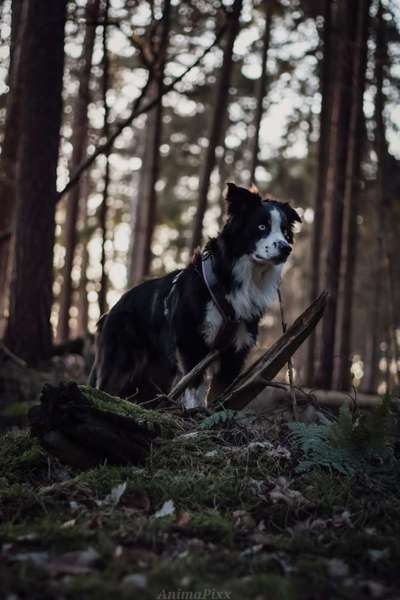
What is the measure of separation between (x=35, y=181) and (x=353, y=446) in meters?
7.04

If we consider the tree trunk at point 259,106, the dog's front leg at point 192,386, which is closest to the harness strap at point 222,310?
the dog's front leg at point 192,386

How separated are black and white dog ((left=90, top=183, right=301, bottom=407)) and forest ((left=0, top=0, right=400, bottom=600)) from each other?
33 cm

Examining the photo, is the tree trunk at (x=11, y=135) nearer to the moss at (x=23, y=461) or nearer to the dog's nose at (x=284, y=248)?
the dog's nose at (x=284, y=248)

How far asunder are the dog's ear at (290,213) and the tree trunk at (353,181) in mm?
6219

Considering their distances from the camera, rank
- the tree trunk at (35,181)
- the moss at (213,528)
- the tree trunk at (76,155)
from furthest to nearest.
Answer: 1. the tree trunk at (76,155)
2. the tree trunk at (35,181)
3. the moss at (213,528)

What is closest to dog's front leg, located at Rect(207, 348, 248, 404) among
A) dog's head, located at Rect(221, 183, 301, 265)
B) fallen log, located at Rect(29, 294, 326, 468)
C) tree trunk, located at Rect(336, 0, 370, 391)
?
dog's head, located at Rect(221, 183, 301, 265)

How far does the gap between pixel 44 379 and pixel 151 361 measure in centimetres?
261

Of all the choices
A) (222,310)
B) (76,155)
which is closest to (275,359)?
(222,310)

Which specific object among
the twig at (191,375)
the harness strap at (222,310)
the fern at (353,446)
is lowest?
the fern at (353,446)

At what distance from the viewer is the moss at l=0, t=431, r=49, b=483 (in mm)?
4754

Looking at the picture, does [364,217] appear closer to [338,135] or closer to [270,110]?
[270,110]

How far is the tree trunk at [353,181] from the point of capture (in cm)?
1399

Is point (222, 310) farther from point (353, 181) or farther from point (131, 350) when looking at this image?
point (353, 181)

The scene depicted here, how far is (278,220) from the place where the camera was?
23.3ft
